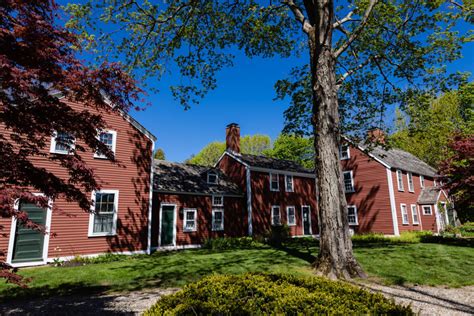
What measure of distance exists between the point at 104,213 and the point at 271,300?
A: 40.4ft

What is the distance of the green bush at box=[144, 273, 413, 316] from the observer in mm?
2973

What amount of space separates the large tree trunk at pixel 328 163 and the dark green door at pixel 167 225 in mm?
10992

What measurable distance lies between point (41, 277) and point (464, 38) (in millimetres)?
18966

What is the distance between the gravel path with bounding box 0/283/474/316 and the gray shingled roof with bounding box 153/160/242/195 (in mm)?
10374

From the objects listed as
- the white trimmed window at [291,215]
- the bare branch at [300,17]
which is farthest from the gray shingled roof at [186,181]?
the bare branch at [300,17]

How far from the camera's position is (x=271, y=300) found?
11.1ft

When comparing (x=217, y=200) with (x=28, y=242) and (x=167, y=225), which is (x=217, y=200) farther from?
(x=28, y=242)

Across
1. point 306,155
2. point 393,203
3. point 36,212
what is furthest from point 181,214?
point 306,155

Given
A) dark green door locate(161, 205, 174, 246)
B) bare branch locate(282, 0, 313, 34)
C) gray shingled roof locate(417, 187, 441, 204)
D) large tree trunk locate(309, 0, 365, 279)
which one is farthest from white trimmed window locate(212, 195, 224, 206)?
gray shingled roof locate(417, 187, 441, 204)

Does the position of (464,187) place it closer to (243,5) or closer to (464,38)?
(464,38)

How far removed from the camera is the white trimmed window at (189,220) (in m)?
18.1

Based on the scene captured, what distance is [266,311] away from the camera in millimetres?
3145

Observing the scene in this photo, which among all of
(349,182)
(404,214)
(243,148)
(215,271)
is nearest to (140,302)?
(215,271)

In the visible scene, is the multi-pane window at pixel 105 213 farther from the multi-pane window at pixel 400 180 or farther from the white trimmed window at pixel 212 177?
the multi-pane window at pixel 400 180
